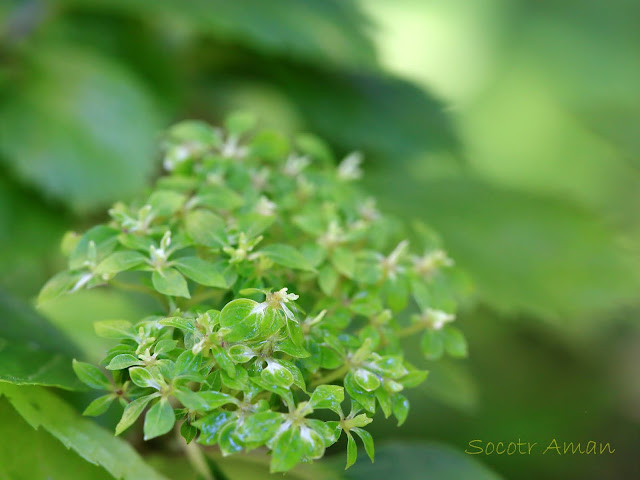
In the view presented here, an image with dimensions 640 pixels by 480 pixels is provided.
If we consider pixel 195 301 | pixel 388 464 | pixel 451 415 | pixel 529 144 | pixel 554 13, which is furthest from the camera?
pixel 554 13

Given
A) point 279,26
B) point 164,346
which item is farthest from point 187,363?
point 279,26

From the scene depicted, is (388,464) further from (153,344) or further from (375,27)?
(375,27)

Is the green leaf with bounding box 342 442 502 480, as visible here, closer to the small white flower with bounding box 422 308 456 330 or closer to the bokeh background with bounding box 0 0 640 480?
the bokeh background with bounding box 0 0 640 480

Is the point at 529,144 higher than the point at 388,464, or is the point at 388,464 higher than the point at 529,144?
the point at 529,144

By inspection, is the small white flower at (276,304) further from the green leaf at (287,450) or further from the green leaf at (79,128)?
the green leaf at (79,128)

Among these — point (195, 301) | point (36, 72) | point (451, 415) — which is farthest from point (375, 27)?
point (195, 301)

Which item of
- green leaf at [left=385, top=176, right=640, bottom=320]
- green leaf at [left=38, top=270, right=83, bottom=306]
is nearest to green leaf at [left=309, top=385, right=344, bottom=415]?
green leaf at [left=38, top=270, right=83, bottom=306]
